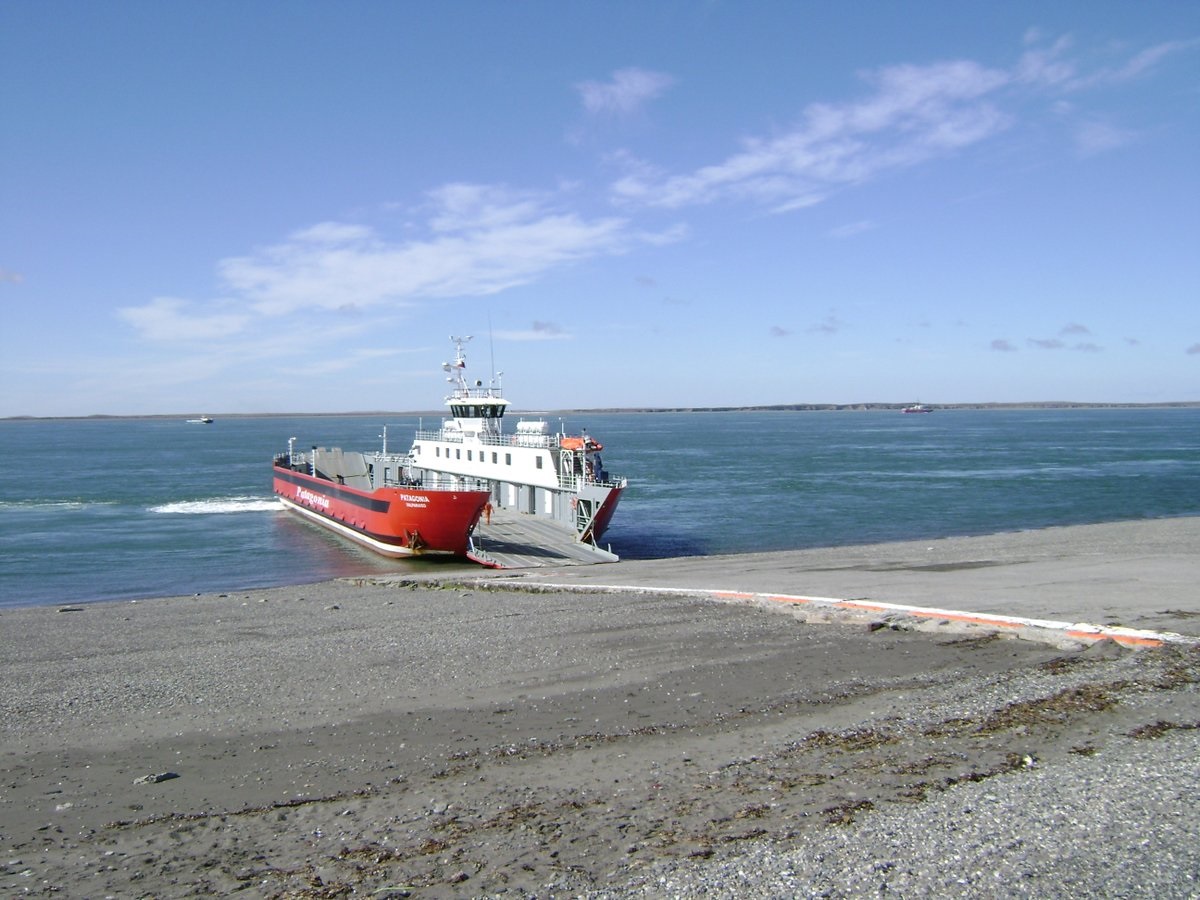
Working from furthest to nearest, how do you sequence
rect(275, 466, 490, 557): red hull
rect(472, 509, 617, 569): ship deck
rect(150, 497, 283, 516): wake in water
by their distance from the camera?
rect(150, 497, 283, 516): wake in water
rect(275, 466, 490, 557): red hull
rect(472, 509, 617, 569): ship deck

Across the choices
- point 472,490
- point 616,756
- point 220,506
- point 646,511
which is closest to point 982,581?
point 616,756

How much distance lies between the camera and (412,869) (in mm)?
7434

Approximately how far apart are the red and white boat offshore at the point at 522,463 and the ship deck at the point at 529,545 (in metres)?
0.42

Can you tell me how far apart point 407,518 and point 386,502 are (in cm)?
176

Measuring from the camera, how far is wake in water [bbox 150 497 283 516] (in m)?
50.0

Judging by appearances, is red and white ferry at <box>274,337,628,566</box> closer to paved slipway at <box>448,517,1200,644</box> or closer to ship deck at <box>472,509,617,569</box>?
ship deck at <box>472,509,617,569</box>

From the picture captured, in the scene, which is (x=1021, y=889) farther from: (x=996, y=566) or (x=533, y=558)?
(x=533, y=558)

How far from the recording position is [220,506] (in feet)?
175

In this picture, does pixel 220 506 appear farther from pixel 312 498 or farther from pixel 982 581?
pixel 982 581

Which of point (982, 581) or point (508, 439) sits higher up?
point (508, 439)

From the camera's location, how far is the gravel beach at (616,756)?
284 inches

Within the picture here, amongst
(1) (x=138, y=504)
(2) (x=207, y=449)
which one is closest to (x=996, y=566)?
(1) (x=138, y=504)

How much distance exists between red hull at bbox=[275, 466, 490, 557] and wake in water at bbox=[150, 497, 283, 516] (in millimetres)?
11860

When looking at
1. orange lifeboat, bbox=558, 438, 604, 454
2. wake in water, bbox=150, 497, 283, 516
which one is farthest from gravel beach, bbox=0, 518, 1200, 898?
wake in water, bbox=150, 497, 283, 516
